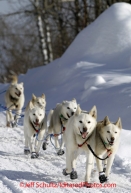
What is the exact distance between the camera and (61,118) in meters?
7.48

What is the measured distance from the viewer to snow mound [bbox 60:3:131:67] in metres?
14.5

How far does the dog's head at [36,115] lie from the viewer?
7.19 m

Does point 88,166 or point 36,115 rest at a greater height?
point 36,115

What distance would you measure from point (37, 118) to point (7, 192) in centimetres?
202

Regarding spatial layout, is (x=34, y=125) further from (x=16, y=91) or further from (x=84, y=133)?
(x=16, y=91)

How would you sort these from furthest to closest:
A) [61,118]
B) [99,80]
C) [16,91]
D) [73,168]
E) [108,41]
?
1. [108,41]
2. [99,80]
3. [16,91]
4. [61,118]
5. [73,168]

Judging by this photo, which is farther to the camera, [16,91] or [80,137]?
[16,91]

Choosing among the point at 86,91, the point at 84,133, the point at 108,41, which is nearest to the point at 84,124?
the point at 84,133

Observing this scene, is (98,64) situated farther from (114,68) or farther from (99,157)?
(99,157)

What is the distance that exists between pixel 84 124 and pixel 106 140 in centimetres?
32

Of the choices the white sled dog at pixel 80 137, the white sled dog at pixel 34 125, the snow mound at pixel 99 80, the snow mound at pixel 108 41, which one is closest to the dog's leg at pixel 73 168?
the white sled dog at pixel 80 137

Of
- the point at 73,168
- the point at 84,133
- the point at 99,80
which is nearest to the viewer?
the point at 84,133

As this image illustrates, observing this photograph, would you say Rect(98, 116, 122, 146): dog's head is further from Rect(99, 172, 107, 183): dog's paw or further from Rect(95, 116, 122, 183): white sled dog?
Rect(99, 172, 107, 183): dog's paw

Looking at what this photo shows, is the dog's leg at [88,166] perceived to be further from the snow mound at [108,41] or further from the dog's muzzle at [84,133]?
the snow mound at [108,41]
